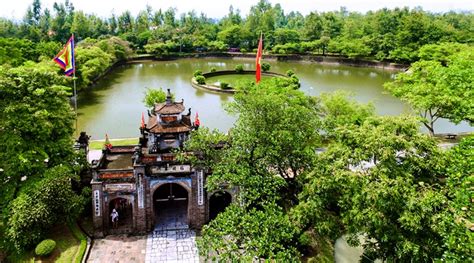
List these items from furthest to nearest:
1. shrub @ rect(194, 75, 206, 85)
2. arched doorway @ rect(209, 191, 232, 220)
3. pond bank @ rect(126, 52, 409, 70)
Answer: pond bank @ rect(126, 52, 409, 70) → shrub @ rect(194, 75, 206, 85) → arched doorway @ rect(209, 191, 232, 220)

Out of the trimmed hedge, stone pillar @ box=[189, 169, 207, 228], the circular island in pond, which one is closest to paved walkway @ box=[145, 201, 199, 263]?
stone pillar @ box=[189, 169, 207, 228]

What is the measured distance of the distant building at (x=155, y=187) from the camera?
60.2ft

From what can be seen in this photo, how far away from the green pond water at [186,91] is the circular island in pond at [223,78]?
114 centimetres

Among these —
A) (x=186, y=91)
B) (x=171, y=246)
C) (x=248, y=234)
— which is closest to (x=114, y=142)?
(x=171, y=246)

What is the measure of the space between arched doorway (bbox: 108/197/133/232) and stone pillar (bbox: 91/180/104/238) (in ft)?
2.00

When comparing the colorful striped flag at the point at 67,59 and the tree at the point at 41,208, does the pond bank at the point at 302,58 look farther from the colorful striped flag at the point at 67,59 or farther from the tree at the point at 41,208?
the tree at the point at 41,208

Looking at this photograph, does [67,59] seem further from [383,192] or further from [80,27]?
[80,27]

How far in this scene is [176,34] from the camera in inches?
3201

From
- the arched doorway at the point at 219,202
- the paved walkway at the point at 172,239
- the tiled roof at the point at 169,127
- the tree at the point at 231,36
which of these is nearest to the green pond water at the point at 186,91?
the tiled roof at the point at 169,127

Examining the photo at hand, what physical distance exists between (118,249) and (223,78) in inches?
1657

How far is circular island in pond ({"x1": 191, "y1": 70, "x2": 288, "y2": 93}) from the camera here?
4900 cm

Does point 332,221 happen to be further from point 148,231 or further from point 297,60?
point 297,60

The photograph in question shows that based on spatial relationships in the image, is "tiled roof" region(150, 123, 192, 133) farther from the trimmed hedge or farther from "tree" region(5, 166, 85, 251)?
the trimmed hedge

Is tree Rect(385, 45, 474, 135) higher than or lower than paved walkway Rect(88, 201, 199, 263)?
higher
